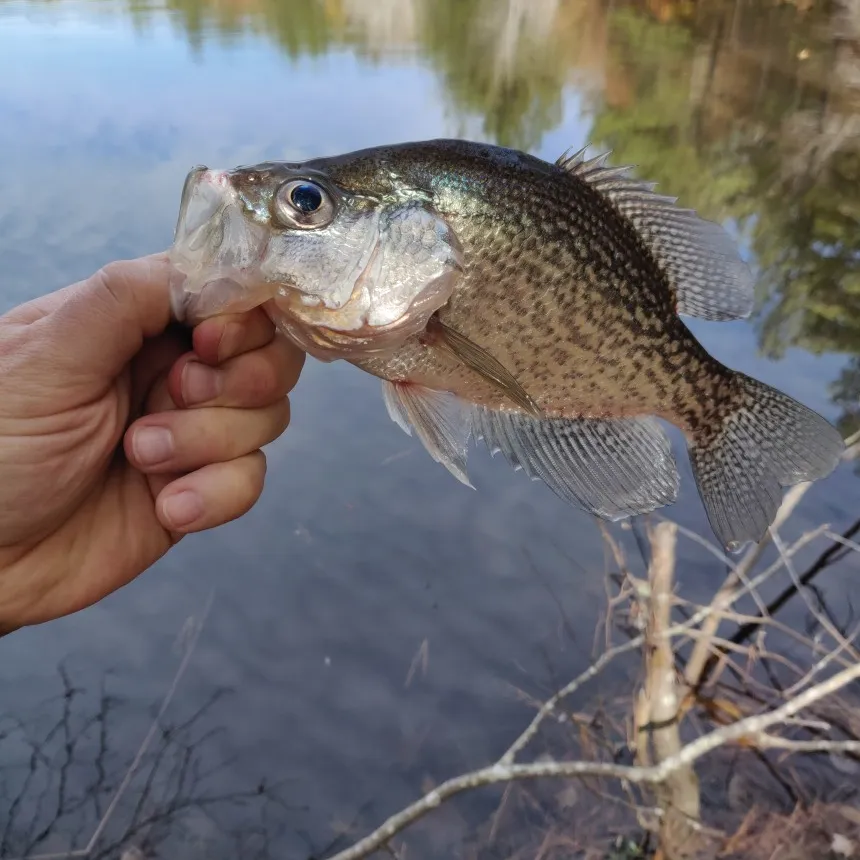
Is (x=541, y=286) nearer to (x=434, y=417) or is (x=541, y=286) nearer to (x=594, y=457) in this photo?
(x=434, y=417)

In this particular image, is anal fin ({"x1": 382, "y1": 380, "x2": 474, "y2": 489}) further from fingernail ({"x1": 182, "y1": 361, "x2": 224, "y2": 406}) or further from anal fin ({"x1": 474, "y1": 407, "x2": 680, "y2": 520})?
fingernail ({"x1": 182, "y1": 361, "x2": 224, "y2": 406})

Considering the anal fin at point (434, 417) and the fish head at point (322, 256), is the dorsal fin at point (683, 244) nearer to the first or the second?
the fish head at point (322, 256)

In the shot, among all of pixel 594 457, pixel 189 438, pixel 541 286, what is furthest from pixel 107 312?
pixel 594 457

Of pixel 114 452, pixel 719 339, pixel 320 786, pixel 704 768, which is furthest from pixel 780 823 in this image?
pixel 719 339

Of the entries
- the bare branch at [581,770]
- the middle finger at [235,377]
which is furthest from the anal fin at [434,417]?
the bare branch at [581,770]

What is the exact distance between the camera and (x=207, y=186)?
5.16 ft

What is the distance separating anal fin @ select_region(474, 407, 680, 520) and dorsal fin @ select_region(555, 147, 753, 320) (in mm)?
367

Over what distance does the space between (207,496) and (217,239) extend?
83cm

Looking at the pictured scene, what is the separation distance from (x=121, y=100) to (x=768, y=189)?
1256 centimetres

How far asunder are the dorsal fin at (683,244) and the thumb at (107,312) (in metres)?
1.10

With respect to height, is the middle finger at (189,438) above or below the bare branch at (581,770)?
above

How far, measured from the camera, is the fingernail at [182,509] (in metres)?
2.07

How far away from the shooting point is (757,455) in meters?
2.10

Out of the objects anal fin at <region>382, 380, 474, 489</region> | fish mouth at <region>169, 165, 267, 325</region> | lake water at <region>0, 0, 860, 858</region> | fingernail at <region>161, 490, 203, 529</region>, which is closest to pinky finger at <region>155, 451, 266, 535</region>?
fingernail at <region>161, 490, 203, 529</region>
